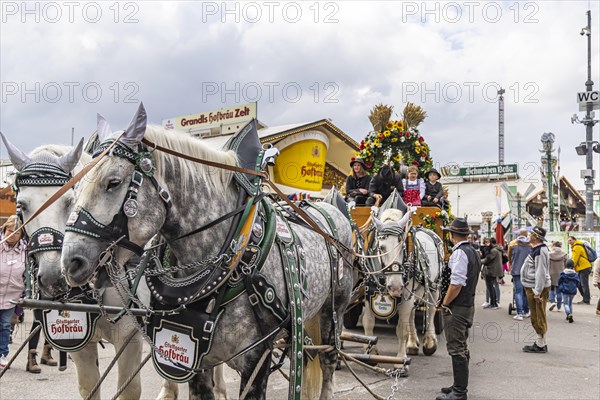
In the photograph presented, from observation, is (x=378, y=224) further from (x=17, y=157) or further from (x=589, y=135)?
(x=589, y=135)

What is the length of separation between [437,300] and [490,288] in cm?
653

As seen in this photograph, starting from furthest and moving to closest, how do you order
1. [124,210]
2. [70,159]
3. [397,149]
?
[397,149] < [70,159] < [124,210]

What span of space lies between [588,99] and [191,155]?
67.7 ft

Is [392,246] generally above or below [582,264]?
above

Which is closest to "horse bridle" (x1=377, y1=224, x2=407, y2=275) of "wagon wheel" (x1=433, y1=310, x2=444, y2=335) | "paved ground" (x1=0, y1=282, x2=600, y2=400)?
"paved ground" (x1=0, y1=282, x2=600, y2=400)

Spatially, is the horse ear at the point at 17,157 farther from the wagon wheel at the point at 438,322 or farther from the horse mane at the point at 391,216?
the wagon wheel at the point at 438,322

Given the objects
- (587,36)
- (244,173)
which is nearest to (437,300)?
(244,173)

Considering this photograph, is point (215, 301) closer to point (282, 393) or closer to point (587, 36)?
point (282, 393)

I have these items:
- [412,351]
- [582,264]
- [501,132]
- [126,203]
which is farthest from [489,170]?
[126,203]

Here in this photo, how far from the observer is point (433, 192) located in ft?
31.9

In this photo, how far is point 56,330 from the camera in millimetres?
3748

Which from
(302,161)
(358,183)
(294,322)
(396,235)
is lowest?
(294,322)

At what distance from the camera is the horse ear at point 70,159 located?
364 cm

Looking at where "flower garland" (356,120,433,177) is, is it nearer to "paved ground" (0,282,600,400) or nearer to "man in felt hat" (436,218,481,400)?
"paved ground" (0,282,600,400)
